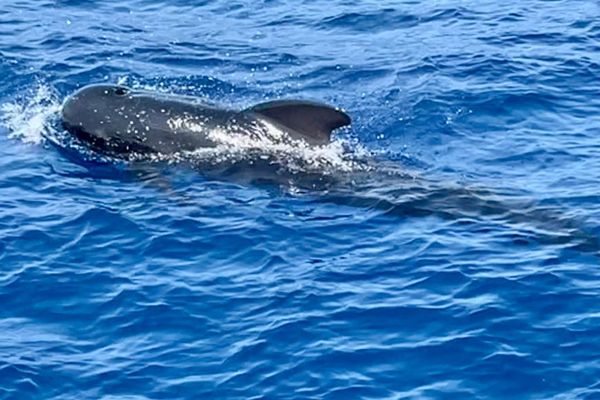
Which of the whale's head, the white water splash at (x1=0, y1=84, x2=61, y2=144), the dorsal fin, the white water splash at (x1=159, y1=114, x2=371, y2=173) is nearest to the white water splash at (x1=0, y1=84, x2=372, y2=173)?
the white water splash at (x1=159, y1=114, x2=371, y2=173)

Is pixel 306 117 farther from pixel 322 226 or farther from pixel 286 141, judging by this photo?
pixel 322 226

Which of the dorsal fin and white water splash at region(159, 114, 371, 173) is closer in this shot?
the dorsal fin

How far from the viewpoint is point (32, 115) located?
2323cm

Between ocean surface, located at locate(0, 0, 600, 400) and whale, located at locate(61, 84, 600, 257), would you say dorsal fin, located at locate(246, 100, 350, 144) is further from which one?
ocean surface, located at locate(0, 0, 600, 400)

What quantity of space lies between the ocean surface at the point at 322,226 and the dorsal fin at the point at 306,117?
0.79 ft

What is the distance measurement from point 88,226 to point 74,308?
2.31 meters

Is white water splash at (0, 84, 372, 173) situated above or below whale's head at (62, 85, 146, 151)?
below

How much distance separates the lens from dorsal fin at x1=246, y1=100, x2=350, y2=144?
68.0ft

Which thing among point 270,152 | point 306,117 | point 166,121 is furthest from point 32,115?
point 306,117

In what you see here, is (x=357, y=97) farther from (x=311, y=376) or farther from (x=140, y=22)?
(x=311, y=376)

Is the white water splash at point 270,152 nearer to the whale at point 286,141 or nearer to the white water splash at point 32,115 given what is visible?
the whale at point 286,141

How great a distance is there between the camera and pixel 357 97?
24.2 m

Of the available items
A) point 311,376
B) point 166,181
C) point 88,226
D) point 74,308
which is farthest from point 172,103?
point 311,376

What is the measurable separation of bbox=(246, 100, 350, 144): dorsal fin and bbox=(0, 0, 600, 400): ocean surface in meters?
0.24
